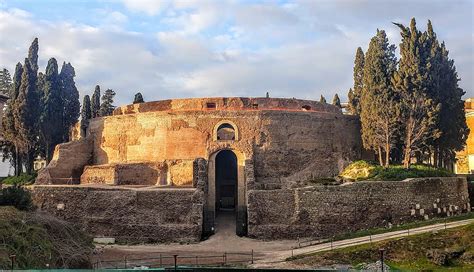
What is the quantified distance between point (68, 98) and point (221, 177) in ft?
44.0

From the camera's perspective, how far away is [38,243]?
14.4m

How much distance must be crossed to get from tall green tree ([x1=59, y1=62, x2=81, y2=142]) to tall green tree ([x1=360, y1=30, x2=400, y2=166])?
20.8 meters

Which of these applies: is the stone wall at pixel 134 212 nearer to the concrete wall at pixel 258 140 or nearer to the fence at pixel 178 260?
the fence at pixel 178 260

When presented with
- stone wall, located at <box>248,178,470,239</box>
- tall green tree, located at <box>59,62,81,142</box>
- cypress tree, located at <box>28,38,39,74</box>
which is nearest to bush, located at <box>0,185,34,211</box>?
stone wall, located at <box>248,178,470,239</box>

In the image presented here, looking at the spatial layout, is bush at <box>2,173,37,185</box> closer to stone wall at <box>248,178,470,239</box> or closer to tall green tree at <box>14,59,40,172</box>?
tall green tree at <box>14,59,40,172</box>

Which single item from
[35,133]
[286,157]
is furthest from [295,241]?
[35,133]

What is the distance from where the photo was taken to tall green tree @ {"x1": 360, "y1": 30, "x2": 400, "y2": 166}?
28391mm

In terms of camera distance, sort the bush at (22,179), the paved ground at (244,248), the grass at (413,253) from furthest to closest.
Answer: 1. the bush at (22,179)
2. the paved ground at (244,248)
3. the grass at (413,253)

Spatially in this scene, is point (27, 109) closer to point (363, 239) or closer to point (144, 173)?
point (144, 173)

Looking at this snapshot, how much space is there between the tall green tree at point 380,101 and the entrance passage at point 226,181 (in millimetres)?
8683

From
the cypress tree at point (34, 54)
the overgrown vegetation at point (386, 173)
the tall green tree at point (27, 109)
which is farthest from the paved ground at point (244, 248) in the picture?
the cypress tree at point (34, 54)

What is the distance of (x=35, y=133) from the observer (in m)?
33.8

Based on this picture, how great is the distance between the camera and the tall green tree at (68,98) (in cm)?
3547

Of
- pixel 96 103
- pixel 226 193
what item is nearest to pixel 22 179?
pixel 96 103
